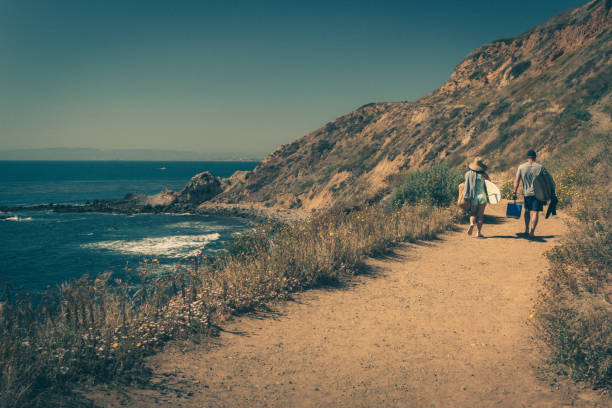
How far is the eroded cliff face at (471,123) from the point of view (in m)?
25.8

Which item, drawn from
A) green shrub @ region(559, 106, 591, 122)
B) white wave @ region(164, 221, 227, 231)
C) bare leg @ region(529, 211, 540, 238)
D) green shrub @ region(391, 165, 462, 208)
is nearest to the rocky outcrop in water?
white wave @ region(164, 221, 227, 231)

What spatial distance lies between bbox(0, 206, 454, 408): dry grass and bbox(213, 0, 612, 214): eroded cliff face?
345 inches

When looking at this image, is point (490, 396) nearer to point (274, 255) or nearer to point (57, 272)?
point (274, 255)

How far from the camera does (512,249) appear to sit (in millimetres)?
8805

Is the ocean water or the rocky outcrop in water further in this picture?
the rocky outcrop in water

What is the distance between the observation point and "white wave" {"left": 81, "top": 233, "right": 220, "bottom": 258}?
25.3 m

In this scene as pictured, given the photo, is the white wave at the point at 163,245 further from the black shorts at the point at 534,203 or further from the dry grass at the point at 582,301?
the dry grass at the point at 582,301

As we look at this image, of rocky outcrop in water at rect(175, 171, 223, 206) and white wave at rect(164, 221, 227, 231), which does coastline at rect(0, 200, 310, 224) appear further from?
white wave at rect(164, 221, 227, 231)

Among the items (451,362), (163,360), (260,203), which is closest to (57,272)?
(163,360)

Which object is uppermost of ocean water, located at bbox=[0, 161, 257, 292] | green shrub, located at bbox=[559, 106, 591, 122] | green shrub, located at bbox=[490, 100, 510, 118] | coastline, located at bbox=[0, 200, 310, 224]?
green shrub, located at bbox=[490, 100, 510, 118]

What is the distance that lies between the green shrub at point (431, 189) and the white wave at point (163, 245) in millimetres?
15769

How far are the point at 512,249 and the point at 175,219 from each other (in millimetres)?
40865

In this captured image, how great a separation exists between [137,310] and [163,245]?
24.3 m

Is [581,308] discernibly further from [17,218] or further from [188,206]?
[17,218]
